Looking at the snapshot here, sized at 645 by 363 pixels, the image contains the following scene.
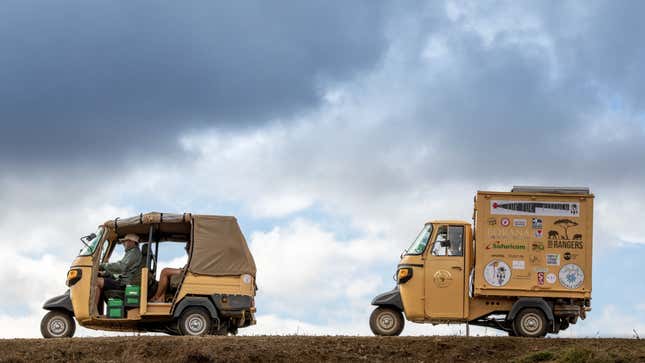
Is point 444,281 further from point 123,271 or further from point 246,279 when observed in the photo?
point 123,271

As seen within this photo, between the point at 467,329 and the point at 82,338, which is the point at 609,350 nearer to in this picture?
the point at 467,329

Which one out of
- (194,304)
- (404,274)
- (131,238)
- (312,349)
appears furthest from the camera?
(131,238)

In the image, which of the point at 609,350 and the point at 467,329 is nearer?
the point at 609,350

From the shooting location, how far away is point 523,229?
2384 cm

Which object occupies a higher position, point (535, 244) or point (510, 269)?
point (535, 244)

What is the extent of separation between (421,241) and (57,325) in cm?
870

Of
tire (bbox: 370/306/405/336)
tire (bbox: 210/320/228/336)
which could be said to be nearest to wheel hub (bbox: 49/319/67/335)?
tire (bbox: 210/320/228/336)

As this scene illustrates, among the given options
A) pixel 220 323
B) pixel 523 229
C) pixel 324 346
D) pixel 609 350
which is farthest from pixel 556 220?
pixel 220 323

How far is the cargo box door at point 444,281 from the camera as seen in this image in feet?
78.2

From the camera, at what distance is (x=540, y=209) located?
23875 millimetres

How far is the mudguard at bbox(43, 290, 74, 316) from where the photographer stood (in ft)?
77.9

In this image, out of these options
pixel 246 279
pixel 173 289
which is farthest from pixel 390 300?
pixel 173 289

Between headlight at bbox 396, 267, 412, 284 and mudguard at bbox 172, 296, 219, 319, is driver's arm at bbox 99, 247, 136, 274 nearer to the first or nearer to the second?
mudguard at bbox 172, 296, 219, 319

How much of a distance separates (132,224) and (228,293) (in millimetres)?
2768
